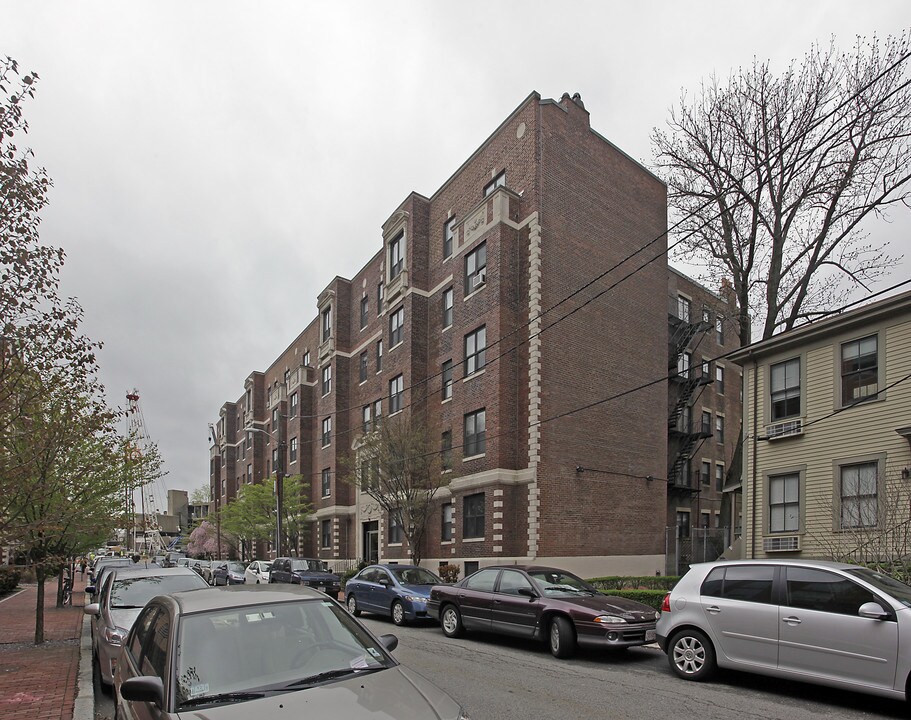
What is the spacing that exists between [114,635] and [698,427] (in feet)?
109

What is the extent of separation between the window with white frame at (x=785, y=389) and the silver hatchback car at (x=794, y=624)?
34.5 ft

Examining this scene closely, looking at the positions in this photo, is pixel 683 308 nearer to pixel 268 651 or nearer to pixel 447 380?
pixel 447 380

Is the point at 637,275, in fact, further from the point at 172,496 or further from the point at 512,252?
the point at 172,496

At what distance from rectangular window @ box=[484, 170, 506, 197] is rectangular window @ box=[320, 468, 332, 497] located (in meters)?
19.6

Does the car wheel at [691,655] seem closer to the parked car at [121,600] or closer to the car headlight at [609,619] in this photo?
the car headlight at [609,619]

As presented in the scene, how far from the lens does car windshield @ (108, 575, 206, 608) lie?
1028 centimetres

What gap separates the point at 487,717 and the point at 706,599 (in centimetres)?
355

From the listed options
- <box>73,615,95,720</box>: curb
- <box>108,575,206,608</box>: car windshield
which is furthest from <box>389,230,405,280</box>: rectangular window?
<box>108,575,206,608</box>: car windshield

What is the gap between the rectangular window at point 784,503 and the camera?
725 inches

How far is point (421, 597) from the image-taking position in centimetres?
1583

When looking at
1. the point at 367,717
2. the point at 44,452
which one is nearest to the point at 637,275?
the point at 44,452

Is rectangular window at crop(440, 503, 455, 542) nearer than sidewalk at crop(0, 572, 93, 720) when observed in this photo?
No

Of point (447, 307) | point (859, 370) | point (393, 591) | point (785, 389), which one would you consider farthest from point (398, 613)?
point (447, 307)

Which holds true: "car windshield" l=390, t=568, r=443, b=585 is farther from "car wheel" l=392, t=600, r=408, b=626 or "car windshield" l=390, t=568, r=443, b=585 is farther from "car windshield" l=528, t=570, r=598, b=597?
"car windshield" l=528, t=570, r=598, b=597
